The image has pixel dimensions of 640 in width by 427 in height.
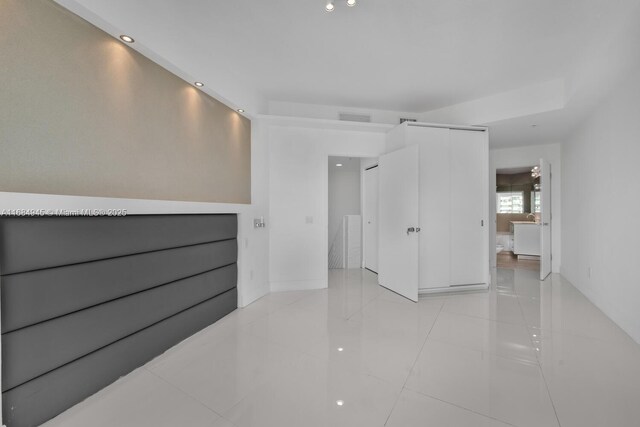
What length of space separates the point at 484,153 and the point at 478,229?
3.96 ft

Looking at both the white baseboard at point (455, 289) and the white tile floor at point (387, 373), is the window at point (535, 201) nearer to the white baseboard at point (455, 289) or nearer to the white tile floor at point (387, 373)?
the white baseboard at point (455, 289)

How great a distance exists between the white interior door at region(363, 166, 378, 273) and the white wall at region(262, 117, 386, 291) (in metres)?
→ 1.26

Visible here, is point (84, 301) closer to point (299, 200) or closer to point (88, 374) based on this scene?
point (88, 374)

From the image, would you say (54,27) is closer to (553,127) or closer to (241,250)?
(241,250)

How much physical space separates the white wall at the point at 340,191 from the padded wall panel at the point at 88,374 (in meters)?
3.72

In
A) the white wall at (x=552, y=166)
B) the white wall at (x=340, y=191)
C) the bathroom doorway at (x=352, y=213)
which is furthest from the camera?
the white wall at (x=340, y=191)

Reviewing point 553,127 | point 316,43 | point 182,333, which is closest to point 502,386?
point 182,333

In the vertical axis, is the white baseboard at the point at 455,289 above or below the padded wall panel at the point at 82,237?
below

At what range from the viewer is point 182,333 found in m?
2.46

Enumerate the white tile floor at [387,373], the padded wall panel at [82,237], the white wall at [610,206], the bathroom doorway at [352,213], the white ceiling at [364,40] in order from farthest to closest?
the bathroom doorway at [352,213]
the white wall at [610,206]
the white ceiling at [364,40]
the white tile floor at [387,373]
the padded wall panel at [82,237]

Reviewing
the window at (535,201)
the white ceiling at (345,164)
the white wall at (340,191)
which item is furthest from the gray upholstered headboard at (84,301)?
the window at (535,201)

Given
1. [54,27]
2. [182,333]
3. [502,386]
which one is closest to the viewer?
[54,27]

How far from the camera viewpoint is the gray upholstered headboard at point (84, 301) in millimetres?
1417

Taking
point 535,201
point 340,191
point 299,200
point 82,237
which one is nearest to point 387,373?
point 82,237
